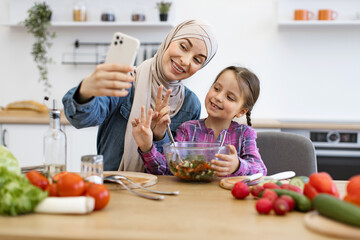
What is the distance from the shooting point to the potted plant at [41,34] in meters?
3.68

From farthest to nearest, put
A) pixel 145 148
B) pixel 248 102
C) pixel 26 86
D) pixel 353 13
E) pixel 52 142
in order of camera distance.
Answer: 1. pixel 26 86
2. pixel 353 13
3. pixel 248 102
4. pixel 145 148
5. pixel 52 142

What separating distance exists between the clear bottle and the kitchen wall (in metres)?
2.51

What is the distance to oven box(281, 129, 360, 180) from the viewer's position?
3119 millimetres

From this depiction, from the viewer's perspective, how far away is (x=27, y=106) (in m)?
3.58

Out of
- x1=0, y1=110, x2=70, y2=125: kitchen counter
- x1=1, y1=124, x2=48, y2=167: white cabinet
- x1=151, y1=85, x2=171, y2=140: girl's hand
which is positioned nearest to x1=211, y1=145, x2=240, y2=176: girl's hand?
x1=151, y1=85, x2=171, y2=140: girl's hand

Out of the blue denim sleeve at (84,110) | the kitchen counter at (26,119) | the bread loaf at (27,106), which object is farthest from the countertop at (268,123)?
the blue denim sleeve at (84,110)

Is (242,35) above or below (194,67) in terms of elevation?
above

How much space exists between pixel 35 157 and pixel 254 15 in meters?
2.22

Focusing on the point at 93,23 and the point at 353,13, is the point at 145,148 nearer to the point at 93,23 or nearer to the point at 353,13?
the point at 93,23

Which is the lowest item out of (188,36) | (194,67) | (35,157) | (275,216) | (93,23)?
(35,157)

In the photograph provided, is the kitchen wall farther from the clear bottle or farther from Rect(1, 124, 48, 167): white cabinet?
the clear bottle

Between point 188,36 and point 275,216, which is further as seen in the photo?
point 188,36

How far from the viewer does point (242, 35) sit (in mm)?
3787

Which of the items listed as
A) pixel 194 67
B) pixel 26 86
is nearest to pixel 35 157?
pixel 26 86
